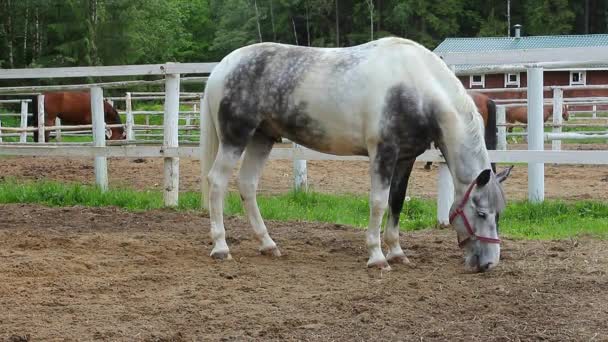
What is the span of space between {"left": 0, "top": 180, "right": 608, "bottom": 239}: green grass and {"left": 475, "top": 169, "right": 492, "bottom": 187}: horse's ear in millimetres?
1709

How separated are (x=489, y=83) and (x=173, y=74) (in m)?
34.0

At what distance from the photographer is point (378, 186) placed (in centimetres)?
542

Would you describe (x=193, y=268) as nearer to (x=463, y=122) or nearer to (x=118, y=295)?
(x=118, y=295)

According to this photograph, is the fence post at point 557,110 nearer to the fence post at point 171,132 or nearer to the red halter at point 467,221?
the fence post at point 171,132

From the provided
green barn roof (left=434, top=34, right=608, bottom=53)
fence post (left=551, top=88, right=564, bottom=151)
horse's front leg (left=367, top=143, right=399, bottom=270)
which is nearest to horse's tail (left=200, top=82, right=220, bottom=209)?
horse's front leg (left=367, top=143, right=399, bottom=270)

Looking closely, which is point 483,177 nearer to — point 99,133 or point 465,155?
point 465,155

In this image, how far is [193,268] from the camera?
5.43 metres

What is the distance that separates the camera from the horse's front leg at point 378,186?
5.35 m

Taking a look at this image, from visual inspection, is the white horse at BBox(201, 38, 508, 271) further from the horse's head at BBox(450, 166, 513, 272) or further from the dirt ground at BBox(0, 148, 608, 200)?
the dirt ground at BBox(0, 148, 608, 200)

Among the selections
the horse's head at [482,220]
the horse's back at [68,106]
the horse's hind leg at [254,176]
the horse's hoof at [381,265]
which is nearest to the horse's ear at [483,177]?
the horse's head at [482,220]

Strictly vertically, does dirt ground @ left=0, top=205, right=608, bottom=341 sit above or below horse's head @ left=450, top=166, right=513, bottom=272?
below

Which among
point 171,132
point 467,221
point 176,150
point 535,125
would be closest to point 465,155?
point 467,221

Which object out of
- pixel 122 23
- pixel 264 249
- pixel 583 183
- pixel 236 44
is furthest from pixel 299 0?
pixel 264 249

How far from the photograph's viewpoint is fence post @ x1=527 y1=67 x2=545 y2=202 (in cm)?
755
